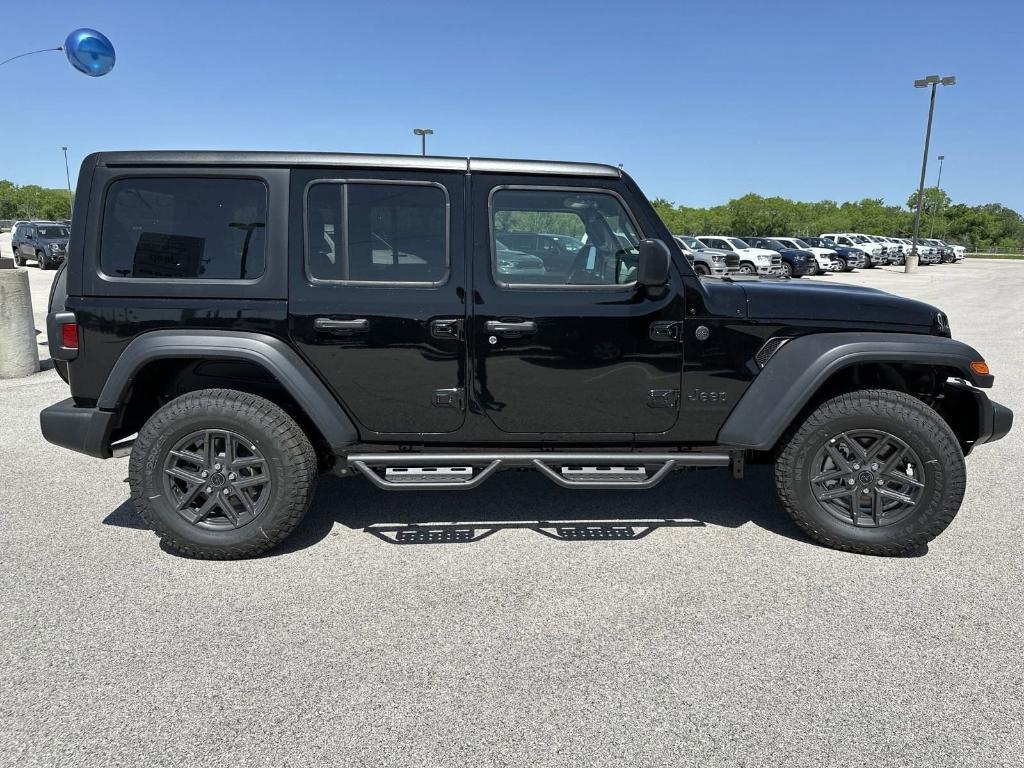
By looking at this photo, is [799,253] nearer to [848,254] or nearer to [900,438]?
[848,254]

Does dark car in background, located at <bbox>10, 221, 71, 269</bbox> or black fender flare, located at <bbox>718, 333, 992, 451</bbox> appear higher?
dark car in background, located at <bbox>10, 221, 71, 269</bbox>

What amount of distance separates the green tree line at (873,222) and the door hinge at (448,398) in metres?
69.5

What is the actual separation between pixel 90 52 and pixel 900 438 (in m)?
8.64

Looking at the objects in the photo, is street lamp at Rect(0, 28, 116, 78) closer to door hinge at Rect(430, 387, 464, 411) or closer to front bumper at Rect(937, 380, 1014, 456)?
door hinge at Rect(430, 387, 464, 411)

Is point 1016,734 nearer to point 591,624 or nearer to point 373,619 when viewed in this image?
point 591,624

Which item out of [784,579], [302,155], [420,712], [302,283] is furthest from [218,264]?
[784,579]

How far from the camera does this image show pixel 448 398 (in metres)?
3.47

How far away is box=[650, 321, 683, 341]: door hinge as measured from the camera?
3.46 m

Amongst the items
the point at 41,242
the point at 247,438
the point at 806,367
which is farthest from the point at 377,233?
the point at 41,242

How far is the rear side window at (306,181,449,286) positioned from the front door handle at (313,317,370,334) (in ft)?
0.66

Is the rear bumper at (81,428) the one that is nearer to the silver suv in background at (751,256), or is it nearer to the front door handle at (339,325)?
the front door handle at (339,325)

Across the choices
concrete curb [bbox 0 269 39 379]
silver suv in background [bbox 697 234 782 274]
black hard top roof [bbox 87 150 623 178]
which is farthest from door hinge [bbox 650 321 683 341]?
silver suv in background [bbox 697 234 782 274]

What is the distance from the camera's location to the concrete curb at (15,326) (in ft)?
23.9

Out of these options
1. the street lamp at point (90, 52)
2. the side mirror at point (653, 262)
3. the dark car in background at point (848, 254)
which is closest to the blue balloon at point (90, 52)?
the street lamp at point (90, 52)
